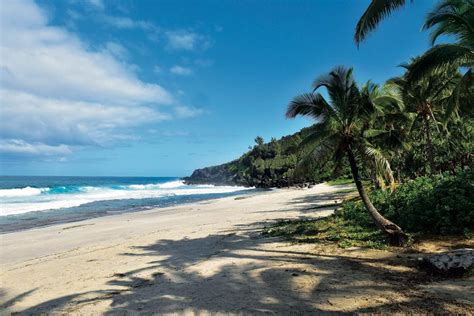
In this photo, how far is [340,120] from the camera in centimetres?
966

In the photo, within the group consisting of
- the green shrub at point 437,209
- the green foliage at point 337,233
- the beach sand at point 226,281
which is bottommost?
the beach sand at point 226,281

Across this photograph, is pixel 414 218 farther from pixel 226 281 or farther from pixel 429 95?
pixel 429 95

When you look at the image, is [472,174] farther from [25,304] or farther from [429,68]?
[25,304]

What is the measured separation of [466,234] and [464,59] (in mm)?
5103

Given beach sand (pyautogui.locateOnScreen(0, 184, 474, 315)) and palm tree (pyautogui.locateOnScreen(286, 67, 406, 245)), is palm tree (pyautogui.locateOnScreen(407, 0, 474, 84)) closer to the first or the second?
palm tree (pyautogui.locateOnScreen(286, 67, 406, 245))

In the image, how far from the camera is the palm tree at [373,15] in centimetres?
751

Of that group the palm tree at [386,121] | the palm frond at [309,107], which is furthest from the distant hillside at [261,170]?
the palm frond at [309,107]

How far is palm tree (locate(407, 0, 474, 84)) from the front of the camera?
327 inches

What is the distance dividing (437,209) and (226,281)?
7.05 meters

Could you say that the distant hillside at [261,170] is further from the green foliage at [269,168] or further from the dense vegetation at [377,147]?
the dense vegetation at [377,147]

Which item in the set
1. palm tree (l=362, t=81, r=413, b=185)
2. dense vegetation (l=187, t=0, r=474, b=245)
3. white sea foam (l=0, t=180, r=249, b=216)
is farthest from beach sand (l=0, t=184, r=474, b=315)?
white sea foam (l=0, t=180, r=249, b=216)

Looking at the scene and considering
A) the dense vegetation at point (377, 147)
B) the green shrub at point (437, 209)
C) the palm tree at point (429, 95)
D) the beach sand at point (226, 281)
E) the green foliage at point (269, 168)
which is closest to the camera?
the beach sand at point (226, 281)

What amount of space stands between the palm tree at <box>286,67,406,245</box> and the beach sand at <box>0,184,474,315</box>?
273cm

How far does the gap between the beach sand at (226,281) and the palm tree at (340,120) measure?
2727mm
